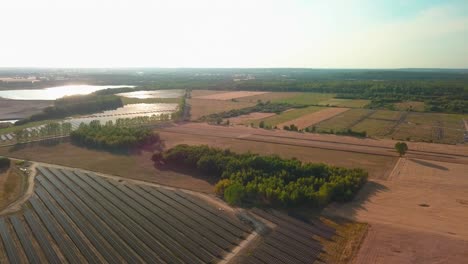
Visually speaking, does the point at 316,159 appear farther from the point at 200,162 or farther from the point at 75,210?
the point at 75,210

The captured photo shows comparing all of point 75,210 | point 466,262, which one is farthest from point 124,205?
point 466,262

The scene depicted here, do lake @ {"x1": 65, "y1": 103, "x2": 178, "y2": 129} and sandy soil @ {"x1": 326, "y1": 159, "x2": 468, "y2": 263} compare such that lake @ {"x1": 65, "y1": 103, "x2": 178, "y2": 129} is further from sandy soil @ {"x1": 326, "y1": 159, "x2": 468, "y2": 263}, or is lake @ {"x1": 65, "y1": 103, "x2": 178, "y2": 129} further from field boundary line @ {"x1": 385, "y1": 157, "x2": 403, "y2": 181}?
sandy soil @ {"x1": 326, "y1": 159, "x2": 468, "y2": 263}

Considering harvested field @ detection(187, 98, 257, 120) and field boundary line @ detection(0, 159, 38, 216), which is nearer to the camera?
field boundary line @ detection(0, 159, 38, 216)

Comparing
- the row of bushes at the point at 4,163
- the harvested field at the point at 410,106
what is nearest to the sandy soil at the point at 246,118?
the harvested field at the point at 410,106

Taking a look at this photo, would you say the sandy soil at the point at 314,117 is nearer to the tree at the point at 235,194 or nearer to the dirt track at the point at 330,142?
the dirt track at the point at 330,142

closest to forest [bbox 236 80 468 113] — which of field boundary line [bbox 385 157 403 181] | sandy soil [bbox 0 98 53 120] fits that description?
field boundary line [bbox 385 157 403 181]
